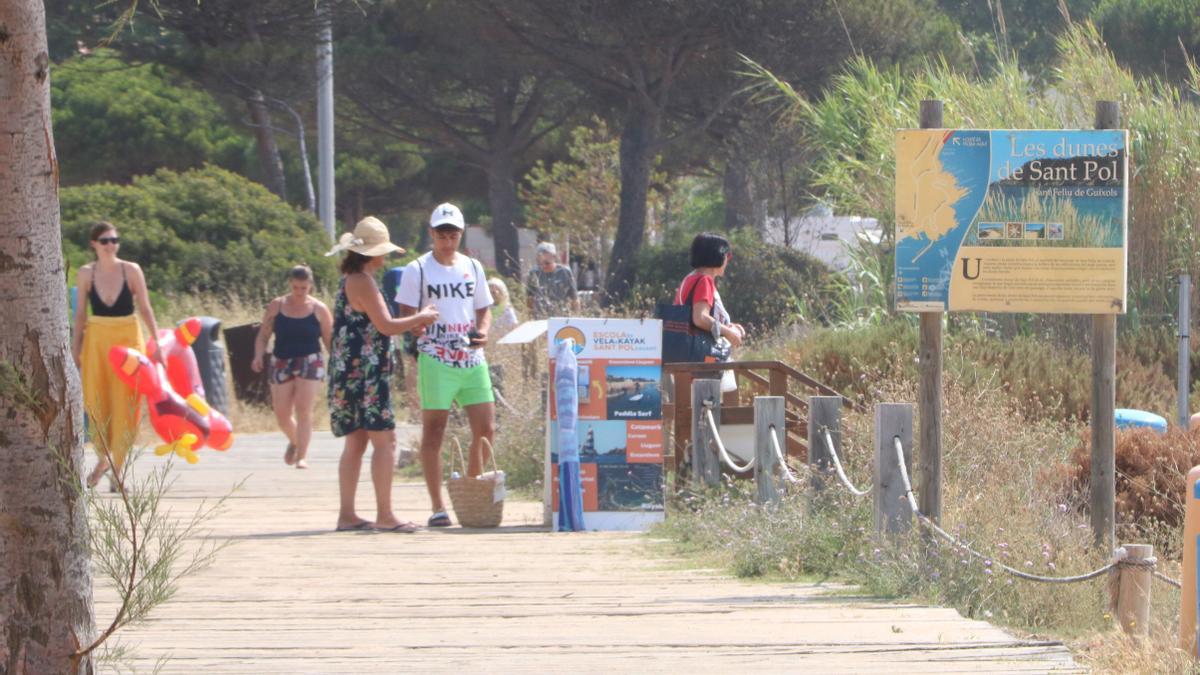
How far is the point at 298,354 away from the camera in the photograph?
1348cm

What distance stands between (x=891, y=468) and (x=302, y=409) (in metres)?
7.53

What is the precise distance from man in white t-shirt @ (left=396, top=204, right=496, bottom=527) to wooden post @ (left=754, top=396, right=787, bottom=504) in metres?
1.64

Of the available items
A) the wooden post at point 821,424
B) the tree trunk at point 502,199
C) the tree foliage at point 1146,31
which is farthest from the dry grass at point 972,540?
the tree trunk at point 502,199

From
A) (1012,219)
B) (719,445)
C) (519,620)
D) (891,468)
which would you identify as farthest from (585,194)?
(519,620)

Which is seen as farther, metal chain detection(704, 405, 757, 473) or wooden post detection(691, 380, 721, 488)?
wooden post detection(691, 380, 721, 488)

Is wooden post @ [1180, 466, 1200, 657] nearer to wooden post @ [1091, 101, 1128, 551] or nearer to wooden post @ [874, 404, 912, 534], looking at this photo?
wooden post @ [874, 404, 912, 534]

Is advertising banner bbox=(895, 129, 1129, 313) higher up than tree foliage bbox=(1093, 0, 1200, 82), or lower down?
lower down

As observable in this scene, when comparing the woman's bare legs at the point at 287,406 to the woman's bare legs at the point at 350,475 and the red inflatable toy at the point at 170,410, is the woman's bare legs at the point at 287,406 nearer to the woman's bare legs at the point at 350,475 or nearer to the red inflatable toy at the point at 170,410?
the red inflatable toy at the point at 170,410

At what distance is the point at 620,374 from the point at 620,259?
724 inches

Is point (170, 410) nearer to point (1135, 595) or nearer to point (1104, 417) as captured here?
point (1104, 417)

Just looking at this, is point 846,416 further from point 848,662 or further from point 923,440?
point 848,662

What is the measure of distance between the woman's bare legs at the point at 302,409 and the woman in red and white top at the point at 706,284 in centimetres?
441

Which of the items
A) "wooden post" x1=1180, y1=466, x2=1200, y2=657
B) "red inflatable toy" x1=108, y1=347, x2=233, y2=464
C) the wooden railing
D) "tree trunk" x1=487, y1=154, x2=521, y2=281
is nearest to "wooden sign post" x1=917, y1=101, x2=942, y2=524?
"wooden post" x1=1180, y1=466, x2=1200, y2=657

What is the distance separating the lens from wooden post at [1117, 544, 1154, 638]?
18.3 feet
